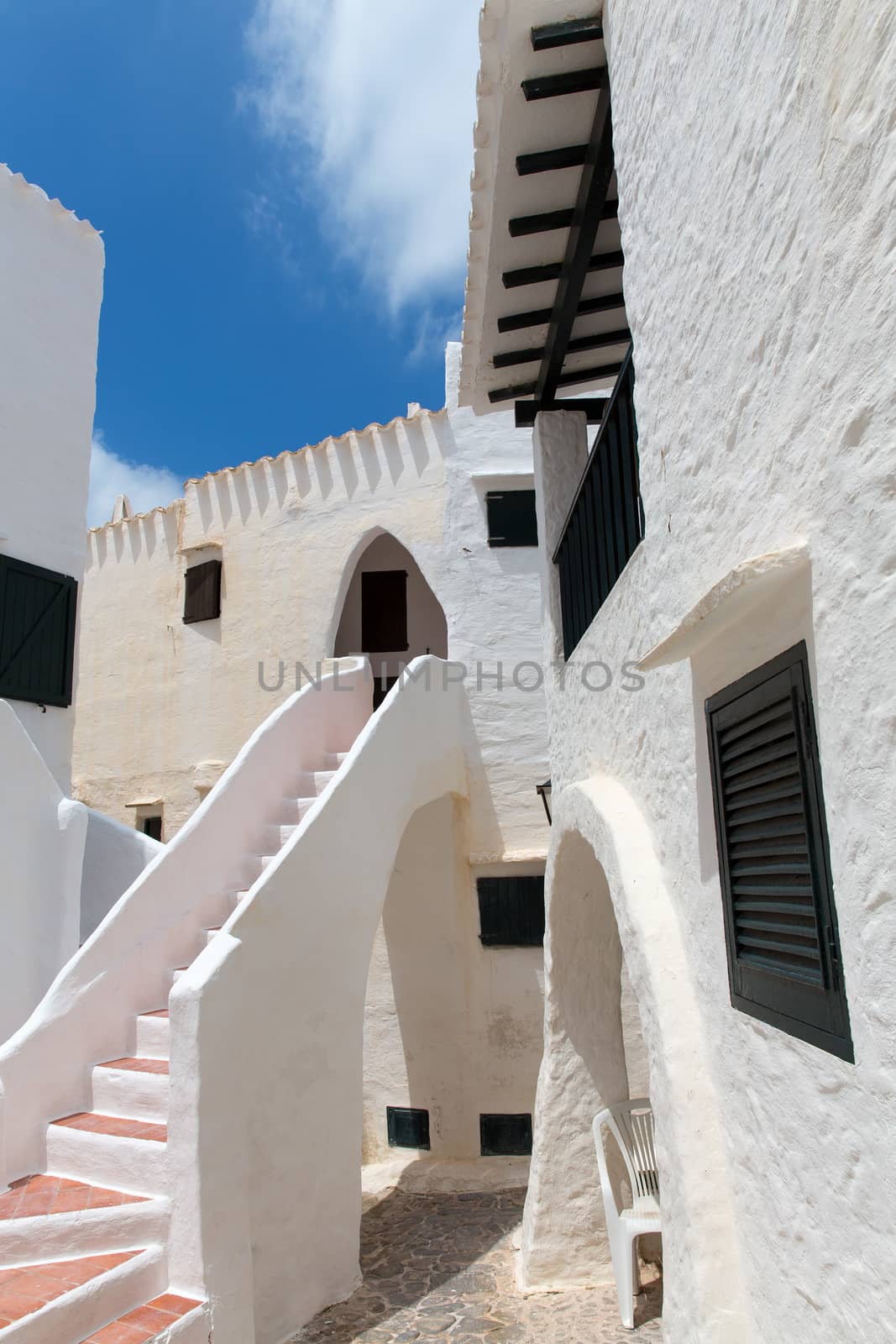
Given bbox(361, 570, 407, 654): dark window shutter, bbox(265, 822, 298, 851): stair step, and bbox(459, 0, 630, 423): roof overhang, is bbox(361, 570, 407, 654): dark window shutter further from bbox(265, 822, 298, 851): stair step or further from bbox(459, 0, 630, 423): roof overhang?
bbox(459, 0, 630, 423): roof overhang

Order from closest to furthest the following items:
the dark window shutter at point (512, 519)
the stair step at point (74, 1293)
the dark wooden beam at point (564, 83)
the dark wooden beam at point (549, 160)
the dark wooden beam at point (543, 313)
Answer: the stair step at point (74, 1293) < the dark wooden beam at point (564, 83) < the dark wooden beam at point (549, 160) < the dark wooden beam at point (543, 313) < the dark window shutter at point (512, 519)

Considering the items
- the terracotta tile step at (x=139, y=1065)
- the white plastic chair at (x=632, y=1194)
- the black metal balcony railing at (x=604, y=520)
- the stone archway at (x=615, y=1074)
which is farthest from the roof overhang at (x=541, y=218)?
the terracotta tile step at (x=139, y=1065)

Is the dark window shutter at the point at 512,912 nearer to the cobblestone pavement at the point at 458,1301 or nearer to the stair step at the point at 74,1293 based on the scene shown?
the cobblestone pavement at the point at 458,1301

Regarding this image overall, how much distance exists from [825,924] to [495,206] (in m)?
4.22

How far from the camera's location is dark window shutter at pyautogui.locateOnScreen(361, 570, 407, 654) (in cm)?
1347

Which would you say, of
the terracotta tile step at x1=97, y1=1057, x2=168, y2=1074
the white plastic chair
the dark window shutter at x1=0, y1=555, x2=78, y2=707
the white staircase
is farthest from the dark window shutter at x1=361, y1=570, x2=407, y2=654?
the white plastic chair

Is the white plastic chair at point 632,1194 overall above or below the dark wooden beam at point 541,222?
below

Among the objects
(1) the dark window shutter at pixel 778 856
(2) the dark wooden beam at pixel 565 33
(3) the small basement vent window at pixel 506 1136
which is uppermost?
(2) the dark wooden beam at pixel 565 33

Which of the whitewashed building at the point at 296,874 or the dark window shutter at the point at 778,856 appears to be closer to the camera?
the dark window shutter at the point at 778,856

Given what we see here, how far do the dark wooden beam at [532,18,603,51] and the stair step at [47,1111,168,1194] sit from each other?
18.8 feet

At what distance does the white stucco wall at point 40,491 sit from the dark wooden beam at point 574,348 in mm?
4617

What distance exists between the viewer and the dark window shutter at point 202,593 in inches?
491

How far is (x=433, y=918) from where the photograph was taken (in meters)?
10.3

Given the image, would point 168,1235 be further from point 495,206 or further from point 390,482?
point 390,482
